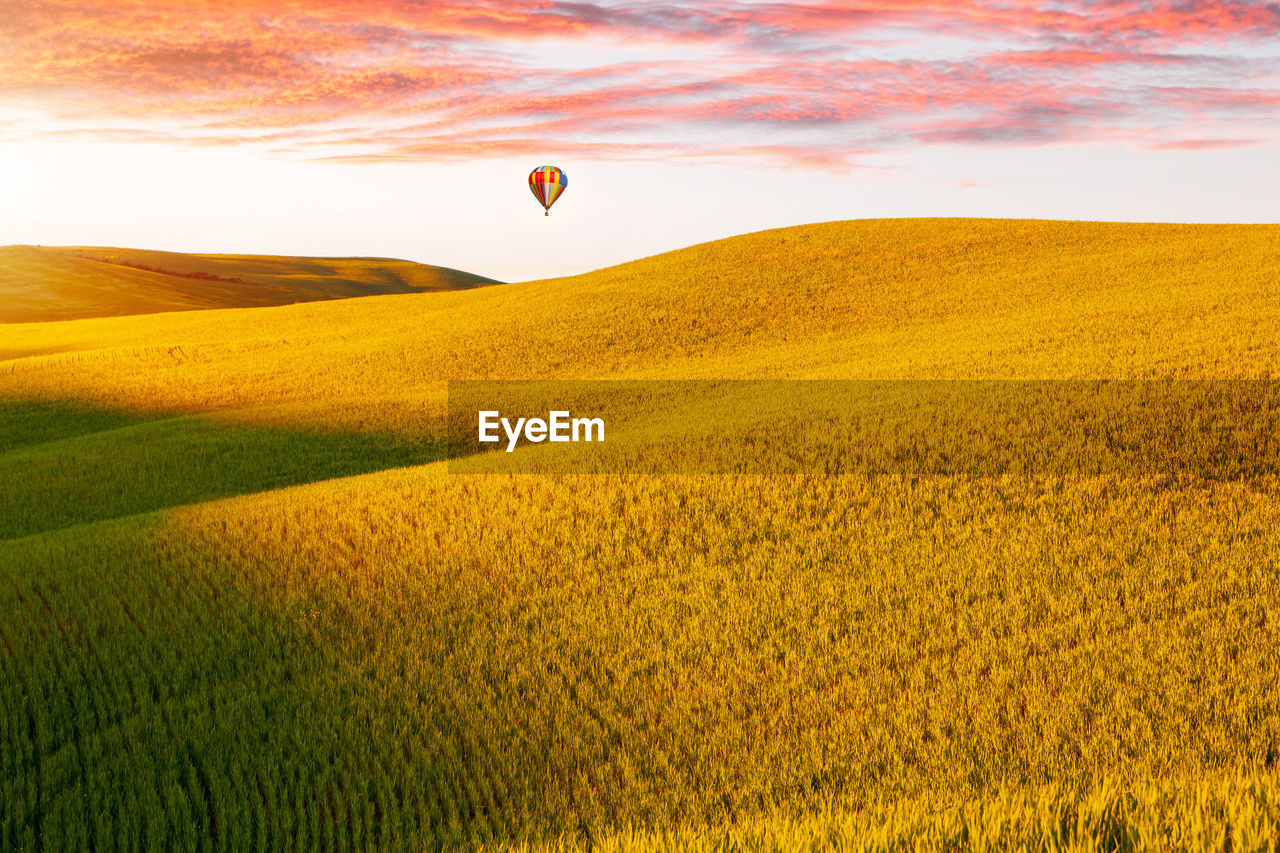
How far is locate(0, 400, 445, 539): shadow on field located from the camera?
52.9 ft

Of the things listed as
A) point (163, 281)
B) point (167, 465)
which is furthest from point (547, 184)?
point (163, 281)

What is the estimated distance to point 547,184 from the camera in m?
45.8

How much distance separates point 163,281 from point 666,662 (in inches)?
6034

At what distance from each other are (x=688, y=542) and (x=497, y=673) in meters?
2.90

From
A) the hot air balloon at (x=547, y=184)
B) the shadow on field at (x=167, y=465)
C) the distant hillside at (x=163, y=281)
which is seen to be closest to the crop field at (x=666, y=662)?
the shadow on field at (x=167, y=465)

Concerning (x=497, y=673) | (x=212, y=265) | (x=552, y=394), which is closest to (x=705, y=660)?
(x=497, y=673)

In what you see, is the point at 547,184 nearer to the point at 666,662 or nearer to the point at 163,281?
the point at 666,662

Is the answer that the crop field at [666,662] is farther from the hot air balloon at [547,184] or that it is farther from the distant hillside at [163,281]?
the distant hillside at [163,281]

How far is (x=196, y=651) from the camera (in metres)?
7.39

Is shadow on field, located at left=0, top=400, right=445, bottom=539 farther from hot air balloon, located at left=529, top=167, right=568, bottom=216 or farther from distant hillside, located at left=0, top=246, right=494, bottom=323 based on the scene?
distant hillside, located at left=0, top=246, right=494, bottom=323

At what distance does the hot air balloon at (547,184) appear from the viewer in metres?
45.7

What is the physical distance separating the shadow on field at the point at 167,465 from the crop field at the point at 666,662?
1246 millimetres

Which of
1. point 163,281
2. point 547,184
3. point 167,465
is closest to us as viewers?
point 167,465

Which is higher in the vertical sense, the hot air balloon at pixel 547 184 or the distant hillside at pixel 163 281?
the hot air balloon at pixel 547 184
